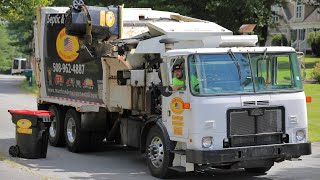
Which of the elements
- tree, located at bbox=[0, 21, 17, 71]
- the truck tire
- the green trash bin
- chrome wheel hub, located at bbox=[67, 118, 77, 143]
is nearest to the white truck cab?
the green trash bin

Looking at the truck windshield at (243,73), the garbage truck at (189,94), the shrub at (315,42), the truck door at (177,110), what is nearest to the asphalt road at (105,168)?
the garbage truck at (189,94)

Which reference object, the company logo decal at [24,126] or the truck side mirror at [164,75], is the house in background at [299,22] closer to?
the company logo decal at [24,126]

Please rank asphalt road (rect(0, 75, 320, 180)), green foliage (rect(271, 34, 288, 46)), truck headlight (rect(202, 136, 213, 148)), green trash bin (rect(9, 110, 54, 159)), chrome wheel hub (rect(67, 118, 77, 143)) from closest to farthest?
truck headlight (rect(202, 136, 213, 148)) → asphalt road (rect(0, 75, 320, 180)) → green trash bin (rect(9, 110, 54, 159)) → chrome wheel hub (rect(67, 118, 77, 143)) → green foliage (rect(271, 34, 288, 46))

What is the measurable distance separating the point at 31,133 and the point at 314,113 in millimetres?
11868

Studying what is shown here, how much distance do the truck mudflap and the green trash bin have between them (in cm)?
400

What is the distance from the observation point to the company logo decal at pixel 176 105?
389 inches

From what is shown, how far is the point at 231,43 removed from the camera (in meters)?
10.6

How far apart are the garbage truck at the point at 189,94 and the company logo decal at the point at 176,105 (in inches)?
0.6

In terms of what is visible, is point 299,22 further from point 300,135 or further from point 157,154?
point 157,154

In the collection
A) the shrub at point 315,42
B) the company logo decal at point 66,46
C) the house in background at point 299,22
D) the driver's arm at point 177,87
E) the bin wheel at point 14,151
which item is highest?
the house in background at point 299,22

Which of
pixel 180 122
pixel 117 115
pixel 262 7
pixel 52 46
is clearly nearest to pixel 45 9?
pixel 52 46

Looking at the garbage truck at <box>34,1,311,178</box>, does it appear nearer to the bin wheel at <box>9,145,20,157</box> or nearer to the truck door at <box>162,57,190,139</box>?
the truck door at <box>162,57,190,139</box>

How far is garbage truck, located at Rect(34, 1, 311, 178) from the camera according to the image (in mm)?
9711

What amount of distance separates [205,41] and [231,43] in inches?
22.0
